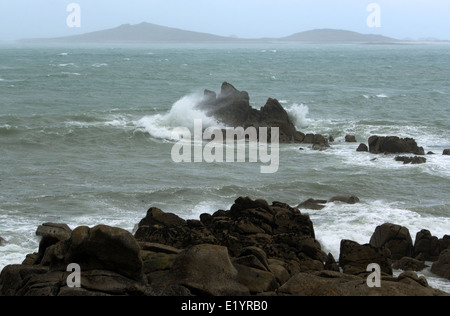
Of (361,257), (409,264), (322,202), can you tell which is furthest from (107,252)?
(322,202)

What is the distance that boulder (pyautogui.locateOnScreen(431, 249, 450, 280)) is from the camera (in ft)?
46.4

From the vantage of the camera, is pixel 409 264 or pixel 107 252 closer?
pixel 107 252

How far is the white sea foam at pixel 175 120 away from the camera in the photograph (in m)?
34.8

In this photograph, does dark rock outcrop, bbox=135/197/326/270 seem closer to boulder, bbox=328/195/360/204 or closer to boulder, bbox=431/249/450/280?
boulder, bbox=431/249/450/280

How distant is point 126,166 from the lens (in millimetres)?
26188

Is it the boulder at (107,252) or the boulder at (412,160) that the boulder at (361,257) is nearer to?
the boulder at (107,252)

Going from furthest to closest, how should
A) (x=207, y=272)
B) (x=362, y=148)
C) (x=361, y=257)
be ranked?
(x=362, y=148) < (x=361, y=257) < (x=207, y=272)

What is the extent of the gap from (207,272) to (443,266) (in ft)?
20.0

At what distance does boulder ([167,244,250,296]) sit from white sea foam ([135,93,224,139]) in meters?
23.2

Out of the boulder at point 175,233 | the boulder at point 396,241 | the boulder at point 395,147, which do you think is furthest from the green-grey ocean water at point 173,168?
the boulder at point 175,233

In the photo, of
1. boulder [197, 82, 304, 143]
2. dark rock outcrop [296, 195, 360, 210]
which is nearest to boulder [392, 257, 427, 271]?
dark rock outcrop [296, 195, 360, 210]

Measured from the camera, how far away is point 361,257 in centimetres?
1408

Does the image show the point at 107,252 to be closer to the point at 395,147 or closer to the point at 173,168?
the point at 173,168
